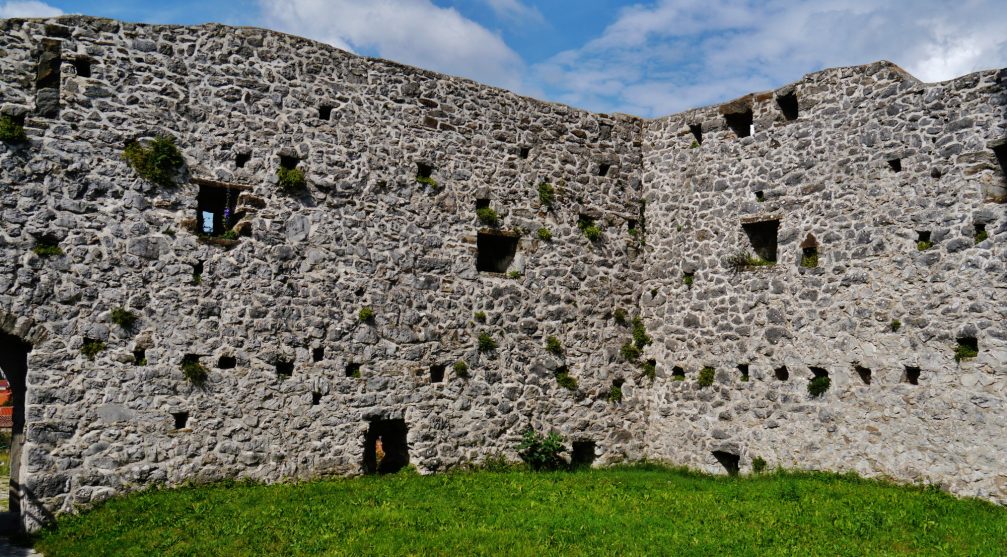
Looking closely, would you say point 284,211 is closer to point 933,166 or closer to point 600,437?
point 600,437

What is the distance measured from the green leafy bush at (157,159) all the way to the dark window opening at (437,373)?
198 inches

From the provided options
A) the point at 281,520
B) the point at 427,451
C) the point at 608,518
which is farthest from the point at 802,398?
the point at 281,520

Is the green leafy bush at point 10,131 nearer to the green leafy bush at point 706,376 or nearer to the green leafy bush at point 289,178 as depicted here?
the green leafy bush at point 289,178

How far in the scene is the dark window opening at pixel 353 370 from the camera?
1303 cm

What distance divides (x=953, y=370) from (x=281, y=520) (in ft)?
30.8

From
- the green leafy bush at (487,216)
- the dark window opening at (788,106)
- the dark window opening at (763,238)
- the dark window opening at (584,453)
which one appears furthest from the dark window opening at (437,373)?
the dark window opening at (788,106)

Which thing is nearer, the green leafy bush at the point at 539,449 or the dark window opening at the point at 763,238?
the green leafy bush at the point at 539,449

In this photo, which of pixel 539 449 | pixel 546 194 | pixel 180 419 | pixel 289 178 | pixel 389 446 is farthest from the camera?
pixel 546 194

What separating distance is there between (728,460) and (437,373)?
5.37m

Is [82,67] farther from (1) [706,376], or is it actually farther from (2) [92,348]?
(1) [706,376]

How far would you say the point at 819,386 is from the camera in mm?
13094

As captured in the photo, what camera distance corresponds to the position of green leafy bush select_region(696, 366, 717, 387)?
573 inches

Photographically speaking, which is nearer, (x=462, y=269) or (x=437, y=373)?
(x=437, y=373)

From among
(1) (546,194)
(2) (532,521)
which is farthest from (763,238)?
(2) (532,521)
